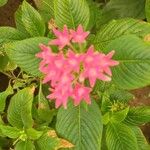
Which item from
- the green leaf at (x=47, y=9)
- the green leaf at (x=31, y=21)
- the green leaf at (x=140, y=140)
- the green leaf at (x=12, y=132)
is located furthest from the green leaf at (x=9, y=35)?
the green leaf at (x=140, y=140)

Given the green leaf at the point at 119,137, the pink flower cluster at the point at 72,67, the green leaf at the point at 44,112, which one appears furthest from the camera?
the green leaf at the point at 44,112

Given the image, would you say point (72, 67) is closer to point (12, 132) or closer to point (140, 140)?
point (12, 132)

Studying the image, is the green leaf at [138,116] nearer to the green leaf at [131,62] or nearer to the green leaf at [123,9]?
the green leaf at [131,62]

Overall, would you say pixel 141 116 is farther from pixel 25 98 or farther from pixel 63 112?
pixel 25 98

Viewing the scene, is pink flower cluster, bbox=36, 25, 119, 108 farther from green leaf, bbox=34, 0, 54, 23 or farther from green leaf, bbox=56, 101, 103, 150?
green leaf, bbox=34, 0, 54, 23

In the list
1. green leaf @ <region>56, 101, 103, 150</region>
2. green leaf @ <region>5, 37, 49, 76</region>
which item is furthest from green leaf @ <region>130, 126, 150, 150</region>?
green leaf @ <region>5, 37, 49, 76</region>
